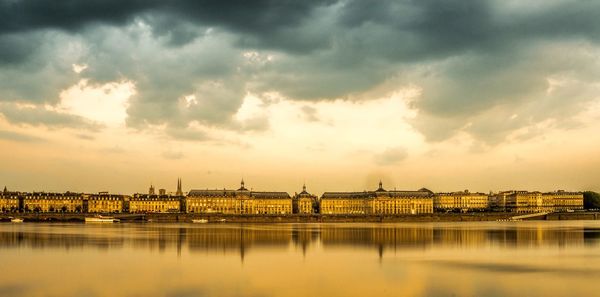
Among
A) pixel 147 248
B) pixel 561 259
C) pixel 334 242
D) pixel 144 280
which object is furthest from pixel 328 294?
pixel 334 242

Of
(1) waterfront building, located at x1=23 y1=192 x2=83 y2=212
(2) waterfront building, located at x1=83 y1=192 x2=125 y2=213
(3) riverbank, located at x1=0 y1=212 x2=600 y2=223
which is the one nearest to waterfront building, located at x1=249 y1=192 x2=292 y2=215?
(2) waterfront building, located at x1=83 y1=192 x2=125 y2=213

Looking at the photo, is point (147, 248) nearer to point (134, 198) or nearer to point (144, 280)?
point (144, 280)

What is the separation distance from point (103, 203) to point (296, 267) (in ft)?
505

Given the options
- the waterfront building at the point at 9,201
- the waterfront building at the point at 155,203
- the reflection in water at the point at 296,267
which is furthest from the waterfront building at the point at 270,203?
the reflection in water at the point at 296,267

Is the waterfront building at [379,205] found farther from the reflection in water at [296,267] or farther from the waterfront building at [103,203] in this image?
the reflection in water at [296,267]

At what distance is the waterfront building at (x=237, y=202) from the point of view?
187500 millimetres

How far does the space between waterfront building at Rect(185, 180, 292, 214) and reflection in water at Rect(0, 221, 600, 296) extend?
130485mm

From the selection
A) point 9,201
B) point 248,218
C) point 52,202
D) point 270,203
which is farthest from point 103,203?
point 248,218

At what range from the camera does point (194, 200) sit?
187125mm

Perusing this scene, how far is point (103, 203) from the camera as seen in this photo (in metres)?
183

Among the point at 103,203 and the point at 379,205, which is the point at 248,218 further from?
the point at 379,205

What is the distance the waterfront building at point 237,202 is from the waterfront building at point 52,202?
27957mm

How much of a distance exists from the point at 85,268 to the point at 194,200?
151165 millimetres

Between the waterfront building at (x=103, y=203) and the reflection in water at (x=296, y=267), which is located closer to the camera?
the reflection in water at (x=296, y=267)
